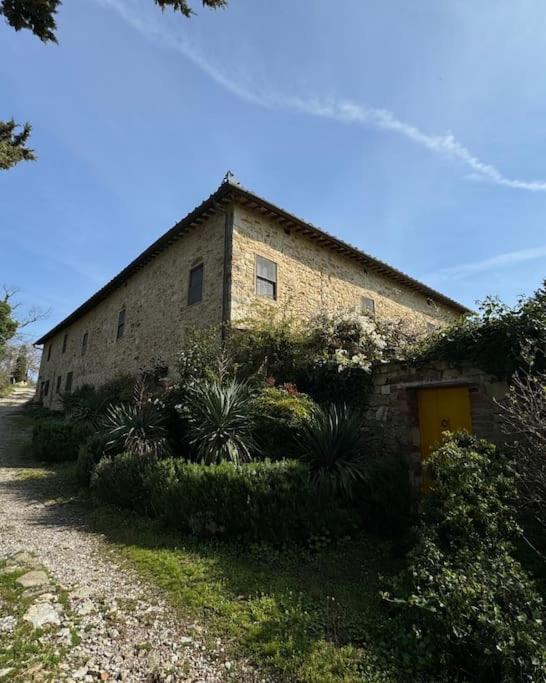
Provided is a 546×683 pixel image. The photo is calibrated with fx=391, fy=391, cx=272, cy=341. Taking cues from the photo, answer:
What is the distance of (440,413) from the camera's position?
→ 631 cm

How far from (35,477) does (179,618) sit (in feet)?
23.0

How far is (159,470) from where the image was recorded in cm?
575

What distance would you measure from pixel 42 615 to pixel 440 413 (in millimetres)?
5647

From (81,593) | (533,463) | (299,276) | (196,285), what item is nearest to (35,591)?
(81,593)

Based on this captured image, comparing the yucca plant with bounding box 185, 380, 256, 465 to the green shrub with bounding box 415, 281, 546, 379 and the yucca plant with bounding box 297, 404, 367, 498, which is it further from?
the green shrub with bounding box 415, 281, 546, 379

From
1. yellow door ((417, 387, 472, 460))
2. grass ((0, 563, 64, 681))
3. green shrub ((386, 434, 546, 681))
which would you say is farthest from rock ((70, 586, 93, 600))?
yellow door ((417, 387, 472, 460))

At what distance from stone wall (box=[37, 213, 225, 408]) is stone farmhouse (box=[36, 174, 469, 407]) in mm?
37

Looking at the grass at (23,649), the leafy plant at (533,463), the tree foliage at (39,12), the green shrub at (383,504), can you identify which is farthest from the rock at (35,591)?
the tree foliage at (39,12)

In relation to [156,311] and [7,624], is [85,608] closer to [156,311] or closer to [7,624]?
[7,624]

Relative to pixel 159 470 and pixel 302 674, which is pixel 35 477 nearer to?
pixel 159 470

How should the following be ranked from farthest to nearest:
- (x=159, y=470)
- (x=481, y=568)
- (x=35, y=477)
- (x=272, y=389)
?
(x=35, y=477) < (x=272, y=389) < (x=159, y=470) < (x=481, y=568)

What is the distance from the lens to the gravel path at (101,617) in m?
2.68

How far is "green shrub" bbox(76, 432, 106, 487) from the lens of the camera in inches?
303

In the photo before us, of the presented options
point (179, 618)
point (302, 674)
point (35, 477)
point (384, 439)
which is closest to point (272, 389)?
point (384, 439)
